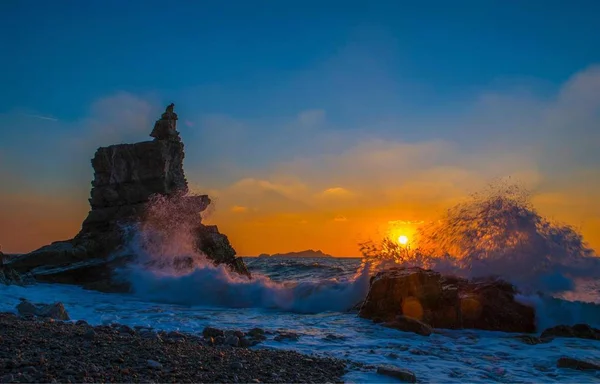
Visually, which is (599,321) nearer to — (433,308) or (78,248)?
(433,308)

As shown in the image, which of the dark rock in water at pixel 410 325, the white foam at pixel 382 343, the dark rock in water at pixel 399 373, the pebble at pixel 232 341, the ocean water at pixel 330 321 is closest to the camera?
the dark rock in water at pixel 399 373

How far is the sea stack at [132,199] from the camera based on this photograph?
23.5 metres

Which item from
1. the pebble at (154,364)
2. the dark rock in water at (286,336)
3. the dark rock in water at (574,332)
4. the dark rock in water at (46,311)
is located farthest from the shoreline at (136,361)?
the dark rock in water at (574,332)

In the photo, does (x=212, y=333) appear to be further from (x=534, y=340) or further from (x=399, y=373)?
(x=534, y=340)

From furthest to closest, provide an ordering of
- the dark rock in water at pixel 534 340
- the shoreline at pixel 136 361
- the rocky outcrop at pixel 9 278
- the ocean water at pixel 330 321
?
the rocky outcrop at pixel 9 278 → the dark rock in water at pixel 534 340 → the ocean water at pixel 330 321 → the shoreline at pixel 136 361

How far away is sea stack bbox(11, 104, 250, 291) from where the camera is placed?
76.9 feet

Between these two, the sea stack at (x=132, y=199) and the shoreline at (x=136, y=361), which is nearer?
the shoreline at (x=136, y=361)

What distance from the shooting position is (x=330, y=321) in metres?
12.9

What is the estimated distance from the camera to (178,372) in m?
5.71

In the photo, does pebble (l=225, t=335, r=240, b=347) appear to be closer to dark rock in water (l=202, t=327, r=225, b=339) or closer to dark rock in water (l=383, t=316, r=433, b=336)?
dark rock in water (l=202, t=327, r=225, b=339)

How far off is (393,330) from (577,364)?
3965 mm

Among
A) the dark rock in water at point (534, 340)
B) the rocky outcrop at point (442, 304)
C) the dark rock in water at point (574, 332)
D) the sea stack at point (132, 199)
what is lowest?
the dark rock in water at point (534, 340)

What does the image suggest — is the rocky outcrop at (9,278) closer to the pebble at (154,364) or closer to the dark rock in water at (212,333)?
the dark rock in water at (212,333)

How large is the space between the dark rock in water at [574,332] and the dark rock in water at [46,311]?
426 inches
